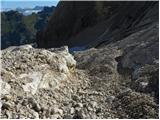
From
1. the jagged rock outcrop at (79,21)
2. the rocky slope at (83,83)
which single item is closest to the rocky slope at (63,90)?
the rocky slope at (83,83)

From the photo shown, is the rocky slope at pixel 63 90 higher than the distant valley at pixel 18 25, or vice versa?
the distant valley at pixel 18 25

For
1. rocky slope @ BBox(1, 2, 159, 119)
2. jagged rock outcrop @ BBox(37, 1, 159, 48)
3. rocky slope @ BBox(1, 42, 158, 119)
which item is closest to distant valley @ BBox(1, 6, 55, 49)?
jagged rock outcrop @ BBox(37, 1, 159, 48)

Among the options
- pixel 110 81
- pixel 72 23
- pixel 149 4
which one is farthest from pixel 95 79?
pixel 72 23

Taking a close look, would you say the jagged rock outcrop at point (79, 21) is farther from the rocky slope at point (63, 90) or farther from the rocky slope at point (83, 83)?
the rocky slope at point (63, 90)

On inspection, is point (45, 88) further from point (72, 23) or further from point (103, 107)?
point (72, 23)

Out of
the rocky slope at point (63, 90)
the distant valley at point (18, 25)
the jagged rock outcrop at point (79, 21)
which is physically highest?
the distant valley at point (18, 25)

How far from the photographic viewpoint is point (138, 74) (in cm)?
992

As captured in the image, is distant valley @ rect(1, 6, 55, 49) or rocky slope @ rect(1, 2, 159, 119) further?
distant valley @ rect(1, 6, 55, 49)

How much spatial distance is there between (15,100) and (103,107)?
5.01 ft

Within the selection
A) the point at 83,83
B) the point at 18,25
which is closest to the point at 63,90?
the point at 83,83

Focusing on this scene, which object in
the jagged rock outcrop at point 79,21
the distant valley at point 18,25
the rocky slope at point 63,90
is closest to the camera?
the rocky slope at point 63,90

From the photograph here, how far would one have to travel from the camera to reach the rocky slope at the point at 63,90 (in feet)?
25.5

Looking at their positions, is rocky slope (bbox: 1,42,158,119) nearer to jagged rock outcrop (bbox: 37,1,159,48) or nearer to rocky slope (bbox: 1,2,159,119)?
rocky slope (bbox: 1,2,159,119)

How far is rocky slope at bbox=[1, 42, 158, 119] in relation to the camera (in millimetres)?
7773
